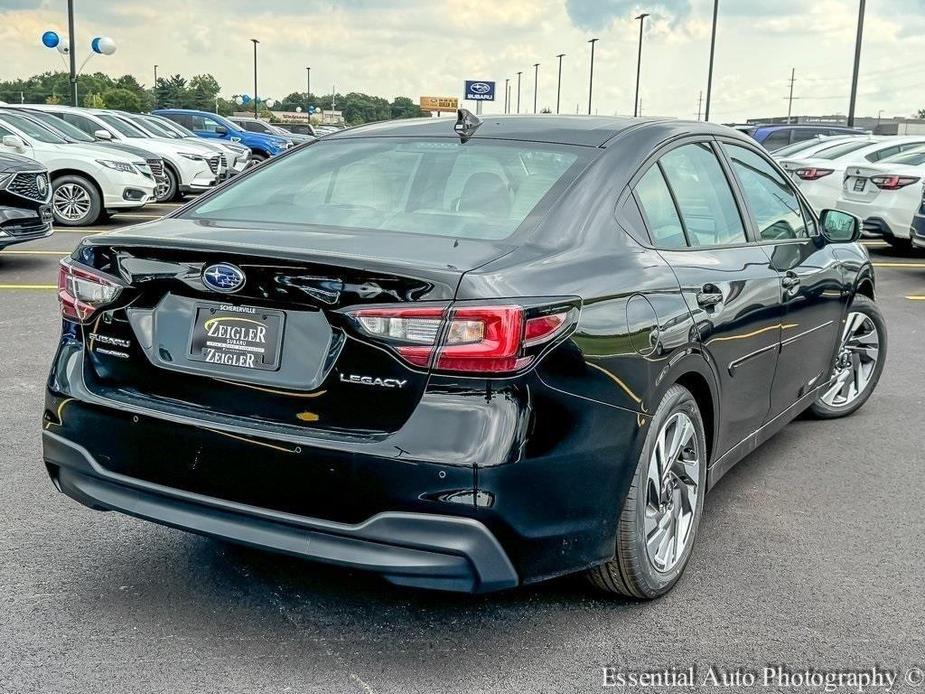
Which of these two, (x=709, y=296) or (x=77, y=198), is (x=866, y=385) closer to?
(x=709, y=296)

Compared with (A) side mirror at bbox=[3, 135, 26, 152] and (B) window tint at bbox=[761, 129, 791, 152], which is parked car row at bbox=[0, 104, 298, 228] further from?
(B) window tint at bbox=[761, 129, 791, 152]

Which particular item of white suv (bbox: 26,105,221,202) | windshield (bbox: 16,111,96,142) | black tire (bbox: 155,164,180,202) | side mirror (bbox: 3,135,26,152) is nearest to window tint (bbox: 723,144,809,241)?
side mirror (bbox: 3,135,26,152)

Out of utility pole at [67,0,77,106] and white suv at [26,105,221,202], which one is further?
utility pole at [67,0,77,106]

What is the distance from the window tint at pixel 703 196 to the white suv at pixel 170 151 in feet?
46.8

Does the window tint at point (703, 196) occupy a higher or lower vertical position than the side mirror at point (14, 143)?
higher

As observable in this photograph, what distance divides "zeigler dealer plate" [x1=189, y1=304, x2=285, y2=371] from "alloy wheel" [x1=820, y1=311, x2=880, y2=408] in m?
3.71

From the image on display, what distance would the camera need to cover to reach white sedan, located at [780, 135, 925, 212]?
14555mm

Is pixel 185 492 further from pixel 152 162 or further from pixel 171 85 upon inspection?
pixel 171 85

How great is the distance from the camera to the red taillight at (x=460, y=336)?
260cm

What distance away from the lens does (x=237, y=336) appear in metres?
2.80

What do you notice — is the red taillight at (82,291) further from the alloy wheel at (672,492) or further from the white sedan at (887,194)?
the white sedan at (887,194)

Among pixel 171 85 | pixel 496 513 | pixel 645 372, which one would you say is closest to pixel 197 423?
pixel 496 513

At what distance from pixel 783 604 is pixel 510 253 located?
A: 1471 millimetres

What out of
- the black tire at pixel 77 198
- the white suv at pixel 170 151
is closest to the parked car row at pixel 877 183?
the black tire at pixel 77 198
